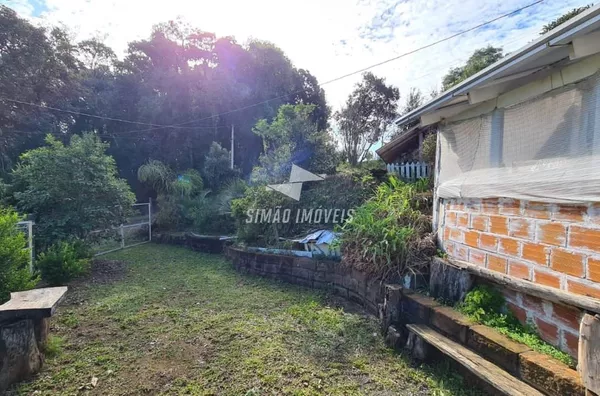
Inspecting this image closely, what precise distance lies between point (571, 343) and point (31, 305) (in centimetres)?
404

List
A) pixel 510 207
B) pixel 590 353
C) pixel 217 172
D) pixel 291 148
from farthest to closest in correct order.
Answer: pixel 217 172 < pixel 291 148 < pixel 510 207 < pixel 590 353

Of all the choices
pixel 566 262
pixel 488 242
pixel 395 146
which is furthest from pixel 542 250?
pixel 395 146

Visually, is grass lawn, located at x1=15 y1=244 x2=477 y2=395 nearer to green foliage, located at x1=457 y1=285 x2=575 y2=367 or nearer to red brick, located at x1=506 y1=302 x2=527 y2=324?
green foliage, located at x1=457 y1=285 x2=575 y2=367

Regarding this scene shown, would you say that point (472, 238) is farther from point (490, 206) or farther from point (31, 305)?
point (31, 305)

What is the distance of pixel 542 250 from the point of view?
2031 mm

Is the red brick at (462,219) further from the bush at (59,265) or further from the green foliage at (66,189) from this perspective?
the green foliage at (66,189)

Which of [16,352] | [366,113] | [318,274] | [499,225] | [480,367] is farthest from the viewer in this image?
[366,113]

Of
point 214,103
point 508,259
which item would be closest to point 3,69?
point 214,103

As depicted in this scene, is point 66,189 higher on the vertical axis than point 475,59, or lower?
lower

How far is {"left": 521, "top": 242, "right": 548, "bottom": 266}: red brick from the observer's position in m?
2.01

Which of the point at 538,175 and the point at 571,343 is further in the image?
the point at 538,175

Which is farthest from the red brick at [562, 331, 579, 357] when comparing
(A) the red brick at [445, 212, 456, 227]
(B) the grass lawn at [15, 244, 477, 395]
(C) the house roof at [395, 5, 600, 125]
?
(C) the house roof at [395, 5, 600, 125]

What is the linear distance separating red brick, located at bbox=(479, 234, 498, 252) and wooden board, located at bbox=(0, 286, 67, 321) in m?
3.83

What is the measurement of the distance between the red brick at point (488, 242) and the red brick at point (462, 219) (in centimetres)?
24
